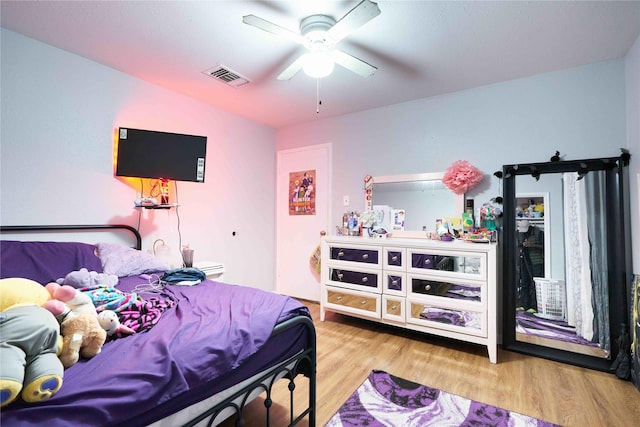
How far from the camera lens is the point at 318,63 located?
1800 millimetres

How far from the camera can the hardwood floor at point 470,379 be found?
5.26 ft

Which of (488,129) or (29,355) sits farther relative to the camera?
(488,129)

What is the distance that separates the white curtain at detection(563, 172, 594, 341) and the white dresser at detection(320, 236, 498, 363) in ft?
2.10

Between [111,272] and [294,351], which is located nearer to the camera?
[294,351]

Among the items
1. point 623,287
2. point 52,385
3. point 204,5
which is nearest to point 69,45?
point 204,5

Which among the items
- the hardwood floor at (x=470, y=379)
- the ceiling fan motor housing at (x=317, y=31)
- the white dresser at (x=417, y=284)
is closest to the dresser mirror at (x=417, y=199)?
the white dresser at (x=417, y=284)

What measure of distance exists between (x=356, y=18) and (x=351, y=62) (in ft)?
1.39

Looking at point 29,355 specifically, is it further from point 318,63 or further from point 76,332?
point 318,63

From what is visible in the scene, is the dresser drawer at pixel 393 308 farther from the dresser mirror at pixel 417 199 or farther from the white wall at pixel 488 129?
the white wall at pixel 488 129

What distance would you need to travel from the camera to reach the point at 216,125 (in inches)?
127

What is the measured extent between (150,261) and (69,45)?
5.58 feet

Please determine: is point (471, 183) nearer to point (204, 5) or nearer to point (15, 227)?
point (204, 5)

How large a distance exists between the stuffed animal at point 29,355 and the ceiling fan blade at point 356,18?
5.62 ft

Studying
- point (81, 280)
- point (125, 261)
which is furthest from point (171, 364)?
point (125, 261)
